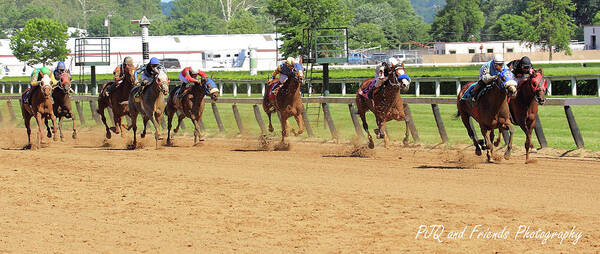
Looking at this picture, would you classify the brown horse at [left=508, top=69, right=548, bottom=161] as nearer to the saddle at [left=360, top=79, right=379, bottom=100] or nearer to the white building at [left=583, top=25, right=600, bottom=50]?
the saddle at [left=360, top=79, right=379, bottom=100]

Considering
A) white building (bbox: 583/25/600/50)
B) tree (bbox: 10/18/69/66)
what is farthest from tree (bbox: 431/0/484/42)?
tree (bbox: 10/18/69/66)

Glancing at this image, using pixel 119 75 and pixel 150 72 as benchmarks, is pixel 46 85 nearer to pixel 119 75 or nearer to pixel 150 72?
pixel 119 75

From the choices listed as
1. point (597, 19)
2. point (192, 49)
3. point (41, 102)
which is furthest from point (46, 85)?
point (597, 19)

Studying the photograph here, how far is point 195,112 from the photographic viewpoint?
1838cm

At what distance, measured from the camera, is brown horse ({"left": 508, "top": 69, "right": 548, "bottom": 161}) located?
12.9m

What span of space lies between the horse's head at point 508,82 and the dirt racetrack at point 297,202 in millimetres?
1054

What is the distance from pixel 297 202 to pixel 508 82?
159 inches

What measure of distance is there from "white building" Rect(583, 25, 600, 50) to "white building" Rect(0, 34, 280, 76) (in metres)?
26.6

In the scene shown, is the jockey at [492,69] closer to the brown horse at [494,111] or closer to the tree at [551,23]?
the brown horse at [494,111]

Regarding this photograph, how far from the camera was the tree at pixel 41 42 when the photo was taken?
7556 centimetres

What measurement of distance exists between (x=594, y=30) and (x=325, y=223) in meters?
70.1

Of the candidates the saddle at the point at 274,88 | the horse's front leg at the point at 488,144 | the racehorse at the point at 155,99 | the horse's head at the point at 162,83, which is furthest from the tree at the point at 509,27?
the horse's front leg at the point at 488,144

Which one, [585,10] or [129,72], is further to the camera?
[585,10]

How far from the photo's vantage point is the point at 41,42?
76.7 m
